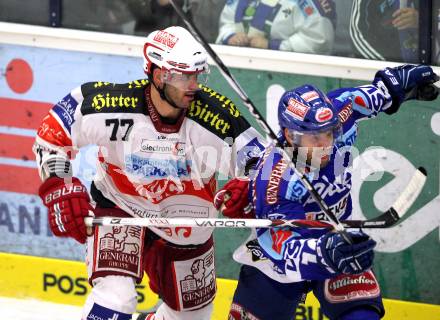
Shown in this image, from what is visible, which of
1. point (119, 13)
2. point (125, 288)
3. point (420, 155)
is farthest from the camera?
point (119, 13)

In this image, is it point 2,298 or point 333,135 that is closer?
point 333,135

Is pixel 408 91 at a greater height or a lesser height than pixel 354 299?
greater

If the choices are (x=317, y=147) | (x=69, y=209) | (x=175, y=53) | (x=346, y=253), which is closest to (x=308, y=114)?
(x=317, y=147)

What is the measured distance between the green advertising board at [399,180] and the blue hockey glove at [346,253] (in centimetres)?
180

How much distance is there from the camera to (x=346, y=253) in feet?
17.2

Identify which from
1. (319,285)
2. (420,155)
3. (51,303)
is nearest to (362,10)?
(420,155)

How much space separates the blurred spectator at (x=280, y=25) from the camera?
7.21 meters

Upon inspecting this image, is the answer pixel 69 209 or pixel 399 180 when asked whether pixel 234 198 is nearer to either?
pixel 69 209

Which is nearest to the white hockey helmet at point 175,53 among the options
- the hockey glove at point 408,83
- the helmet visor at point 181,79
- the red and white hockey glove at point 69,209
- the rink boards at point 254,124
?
the helmet visor at point 181,79

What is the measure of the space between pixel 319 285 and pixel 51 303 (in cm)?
241

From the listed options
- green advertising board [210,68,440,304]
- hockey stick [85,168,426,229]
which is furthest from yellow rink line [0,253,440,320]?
hockey stick [85,168,426,229]

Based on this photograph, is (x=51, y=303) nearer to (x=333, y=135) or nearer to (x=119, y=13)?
(x=119, y=13)

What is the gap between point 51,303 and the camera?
7.81m

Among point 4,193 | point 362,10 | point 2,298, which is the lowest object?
point 2,298
